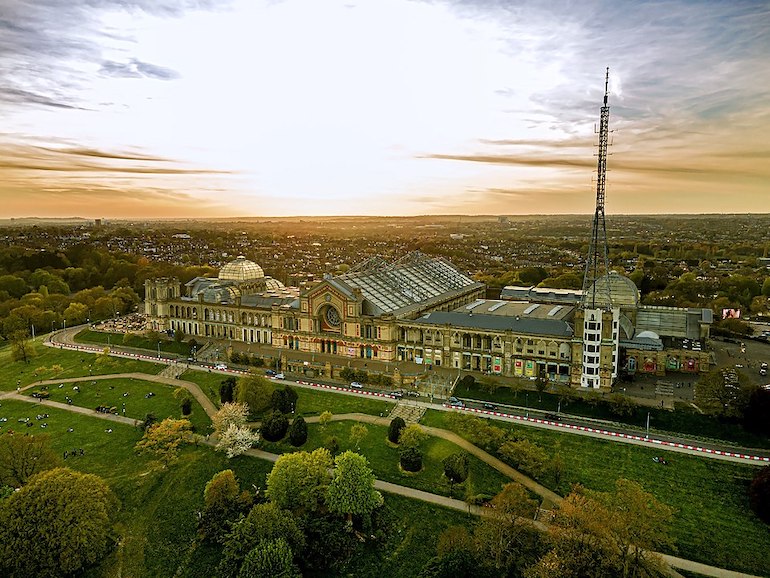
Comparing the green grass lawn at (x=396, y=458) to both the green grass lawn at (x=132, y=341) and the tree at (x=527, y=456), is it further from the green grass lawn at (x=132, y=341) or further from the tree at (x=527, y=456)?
the green grass lawn at (x=132, y=341)

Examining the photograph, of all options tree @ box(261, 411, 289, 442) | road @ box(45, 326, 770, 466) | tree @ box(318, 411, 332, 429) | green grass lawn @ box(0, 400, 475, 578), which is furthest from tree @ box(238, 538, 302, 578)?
road @ box(45, 326, 770, 466)

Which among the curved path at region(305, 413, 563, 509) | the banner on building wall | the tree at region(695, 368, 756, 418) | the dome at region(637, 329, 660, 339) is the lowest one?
the curved path at region(305, 413, 563, 509)

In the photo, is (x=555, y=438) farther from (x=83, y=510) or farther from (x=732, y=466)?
(x=83, y=510)

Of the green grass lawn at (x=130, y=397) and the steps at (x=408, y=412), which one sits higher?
the steps at (x=408, y=412)

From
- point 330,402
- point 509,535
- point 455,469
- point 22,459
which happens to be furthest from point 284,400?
point 509,535

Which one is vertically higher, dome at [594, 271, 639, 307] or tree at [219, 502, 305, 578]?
dome at [594, 271, 639, 307]

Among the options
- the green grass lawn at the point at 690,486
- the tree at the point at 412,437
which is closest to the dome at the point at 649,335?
the green grass lawn at the point at 690,486

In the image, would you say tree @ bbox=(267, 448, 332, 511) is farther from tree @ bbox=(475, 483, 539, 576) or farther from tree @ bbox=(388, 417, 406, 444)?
tree @ bbox=(475, 483, 539, 576)

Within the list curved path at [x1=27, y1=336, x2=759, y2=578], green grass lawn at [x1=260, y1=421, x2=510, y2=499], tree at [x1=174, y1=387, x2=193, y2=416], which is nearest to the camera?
curved path at [x1=27, y1=336, x2=759, y2=578]
